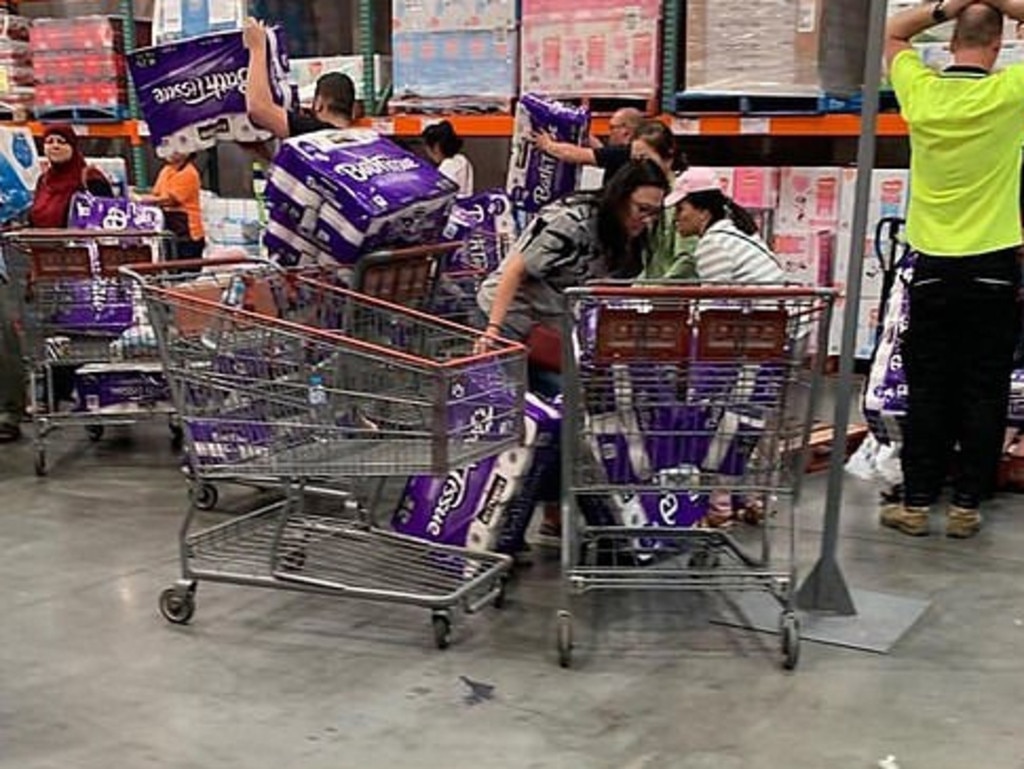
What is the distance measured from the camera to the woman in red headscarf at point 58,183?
6.24 metres

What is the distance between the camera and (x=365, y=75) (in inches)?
309

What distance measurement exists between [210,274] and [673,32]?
3605 mm

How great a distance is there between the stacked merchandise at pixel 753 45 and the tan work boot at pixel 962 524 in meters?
2.69

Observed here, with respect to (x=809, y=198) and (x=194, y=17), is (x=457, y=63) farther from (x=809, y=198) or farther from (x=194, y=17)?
(x=809, y=198)

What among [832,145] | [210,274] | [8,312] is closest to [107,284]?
[8,312]

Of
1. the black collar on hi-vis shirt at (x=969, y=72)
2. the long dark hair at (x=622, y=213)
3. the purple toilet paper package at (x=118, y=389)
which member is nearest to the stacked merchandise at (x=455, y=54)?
the purple toilet paper package at (x=118, y=389)

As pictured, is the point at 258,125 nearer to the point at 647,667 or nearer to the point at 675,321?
the point at 675,321

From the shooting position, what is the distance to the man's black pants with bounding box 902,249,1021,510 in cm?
431

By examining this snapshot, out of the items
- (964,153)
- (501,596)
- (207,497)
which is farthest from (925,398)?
(207,497)

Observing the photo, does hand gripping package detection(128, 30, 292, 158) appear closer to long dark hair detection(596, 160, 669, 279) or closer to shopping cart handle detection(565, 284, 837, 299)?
long dark hair detection(596, 160, 669, 279)

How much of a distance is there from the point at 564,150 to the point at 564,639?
2936 millimetres

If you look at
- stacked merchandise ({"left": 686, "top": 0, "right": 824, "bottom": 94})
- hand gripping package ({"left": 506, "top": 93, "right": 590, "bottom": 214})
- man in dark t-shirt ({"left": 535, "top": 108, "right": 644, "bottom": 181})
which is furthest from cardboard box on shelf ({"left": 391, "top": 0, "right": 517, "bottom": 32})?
man in dark t-shirt ({"left": 535, "top": 108, "right": 644, "bottom": 181})

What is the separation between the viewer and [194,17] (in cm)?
771

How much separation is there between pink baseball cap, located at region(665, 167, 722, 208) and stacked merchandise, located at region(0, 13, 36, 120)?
19.6 ft
